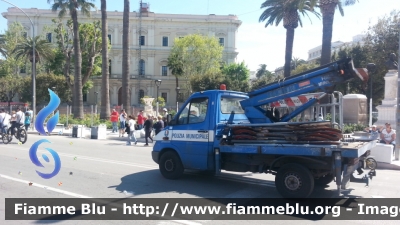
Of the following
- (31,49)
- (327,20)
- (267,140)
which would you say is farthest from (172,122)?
(31,49)

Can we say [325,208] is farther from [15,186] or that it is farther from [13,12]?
[13,12]

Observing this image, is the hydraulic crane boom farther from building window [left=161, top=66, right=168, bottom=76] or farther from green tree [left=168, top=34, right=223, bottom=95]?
building window [left=161, top=66, right=168, bottom=76]

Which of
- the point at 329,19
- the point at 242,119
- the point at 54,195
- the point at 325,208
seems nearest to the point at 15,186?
the point at 54,195

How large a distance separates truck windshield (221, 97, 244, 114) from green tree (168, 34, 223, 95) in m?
46.0

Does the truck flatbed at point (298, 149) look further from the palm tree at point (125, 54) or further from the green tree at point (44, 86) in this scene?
the green tree at point (44, 86)

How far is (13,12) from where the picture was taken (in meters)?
63.9

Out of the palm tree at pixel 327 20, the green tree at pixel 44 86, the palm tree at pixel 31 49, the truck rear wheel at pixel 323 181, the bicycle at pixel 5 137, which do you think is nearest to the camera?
the truck rear wheel at pixel 323 181

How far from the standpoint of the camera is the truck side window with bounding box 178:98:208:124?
9.12m

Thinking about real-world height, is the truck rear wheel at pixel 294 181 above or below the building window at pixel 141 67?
below

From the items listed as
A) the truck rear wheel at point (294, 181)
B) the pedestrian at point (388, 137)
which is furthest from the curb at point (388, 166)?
the truck rear wheel at point (294, 181)

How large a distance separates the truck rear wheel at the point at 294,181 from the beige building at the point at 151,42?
194 ft

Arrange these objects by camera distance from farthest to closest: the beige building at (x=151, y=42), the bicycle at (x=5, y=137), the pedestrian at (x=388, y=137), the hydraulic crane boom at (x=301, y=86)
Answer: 1. the beige building at (x=151, y=42)
2. the bicycle at (x=5, y=137)
3. the pedestrian at (x=388, y=137)
4. the hydraulic crane boom at (x=301, y=86)

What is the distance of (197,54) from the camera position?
187 feet

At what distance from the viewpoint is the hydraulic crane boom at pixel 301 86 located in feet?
26.4
